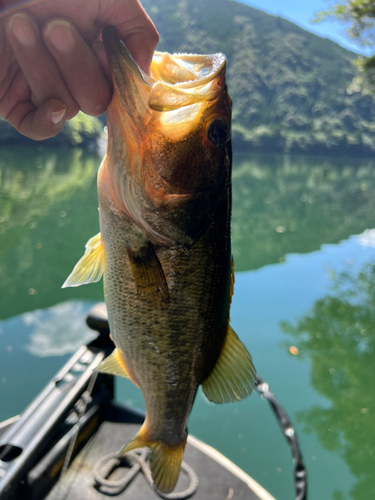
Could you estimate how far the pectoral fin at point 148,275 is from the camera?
1.21 metres

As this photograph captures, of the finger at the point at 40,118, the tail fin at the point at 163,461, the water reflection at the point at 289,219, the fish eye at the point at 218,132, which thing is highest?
the fish eye at the point at 218,132

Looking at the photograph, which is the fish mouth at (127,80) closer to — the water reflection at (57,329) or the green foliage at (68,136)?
the water reflection at (57,329)

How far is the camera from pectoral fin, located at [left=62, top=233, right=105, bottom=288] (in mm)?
1368

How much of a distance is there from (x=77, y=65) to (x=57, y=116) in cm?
22

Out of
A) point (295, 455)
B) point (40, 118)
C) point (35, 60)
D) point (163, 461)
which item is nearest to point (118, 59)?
point (35, 60)

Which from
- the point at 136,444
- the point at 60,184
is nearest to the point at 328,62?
the point at 60,184

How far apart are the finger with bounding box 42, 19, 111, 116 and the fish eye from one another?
41 centimetres

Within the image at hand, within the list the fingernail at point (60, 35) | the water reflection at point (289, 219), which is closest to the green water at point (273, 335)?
the water reflection at point (289, 219)

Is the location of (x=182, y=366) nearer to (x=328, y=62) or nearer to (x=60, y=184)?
(x=60, y=184)

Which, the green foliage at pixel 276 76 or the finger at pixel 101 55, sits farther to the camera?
the green foliage at pixel 276 76

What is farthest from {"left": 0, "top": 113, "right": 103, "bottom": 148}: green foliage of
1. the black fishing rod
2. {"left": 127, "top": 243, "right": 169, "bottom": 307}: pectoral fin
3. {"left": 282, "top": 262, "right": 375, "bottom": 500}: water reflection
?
{"left": 127, "top": 243, "right": 169, "bottom": 307}: pectoral fin

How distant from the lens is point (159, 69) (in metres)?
1.22

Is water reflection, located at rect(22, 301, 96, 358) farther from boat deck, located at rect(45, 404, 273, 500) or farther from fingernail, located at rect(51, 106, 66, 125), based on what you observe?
fingernail, located at rect(51, 106, 66, 125)

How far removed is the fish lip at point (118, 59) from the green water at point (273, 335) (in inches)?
142
